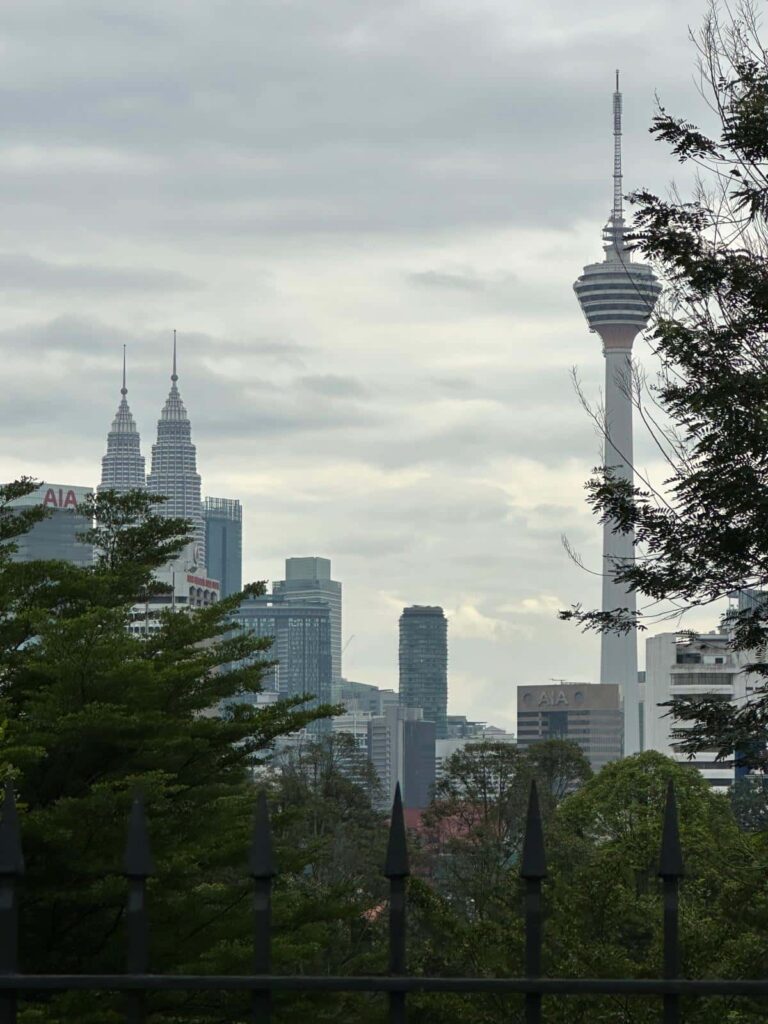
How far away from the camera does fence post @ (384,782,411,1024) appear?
5.09 meters

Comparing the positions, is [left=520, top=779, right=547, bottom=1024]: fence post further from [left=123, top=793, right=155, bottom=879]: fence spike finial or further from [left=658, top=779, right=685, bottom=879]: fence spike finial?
[left=123, top=793, right=155, bottom=879]: fence spike finial

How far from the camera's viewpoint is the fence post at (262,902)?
198 inches

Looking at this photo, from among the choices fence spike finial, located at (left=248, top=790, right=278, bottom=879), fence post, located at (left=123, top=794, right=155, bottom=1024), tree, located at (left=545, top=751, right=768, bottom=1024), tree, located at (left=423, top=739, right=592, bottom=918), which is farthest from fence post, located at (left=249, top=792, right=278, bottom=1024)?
tree, located at (left=423, top=739, right=592, bottom=918)

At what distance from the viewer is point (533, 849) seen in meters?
5.21

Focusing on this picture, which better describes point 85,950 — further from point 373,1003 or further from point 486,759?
point 486,759

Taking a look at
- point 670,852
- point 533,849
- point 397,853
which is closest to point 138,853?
point 397,853

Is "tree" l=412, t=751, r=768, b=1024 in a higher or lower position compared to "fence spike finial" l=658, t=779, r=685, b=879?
lower

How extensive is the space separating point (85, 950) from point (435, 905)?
1438 cm

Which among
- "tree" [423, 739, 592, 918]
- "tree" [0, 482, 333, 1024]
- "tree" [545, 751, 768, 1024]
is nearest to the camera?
"tree" [0, 482, 333, 1024]

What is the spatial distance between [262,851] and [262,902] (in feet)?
0.53

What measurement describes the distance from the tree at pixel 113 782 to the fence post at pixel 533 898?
16.5 meters

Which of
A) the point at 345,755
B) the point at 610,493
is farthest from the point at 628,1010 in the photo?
the point at 345,755

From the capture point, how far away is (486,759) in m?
67.6

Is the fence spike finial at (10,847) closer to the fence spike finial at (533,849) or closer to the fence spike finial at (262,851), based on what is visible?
the fence spike finial at (262,851)
